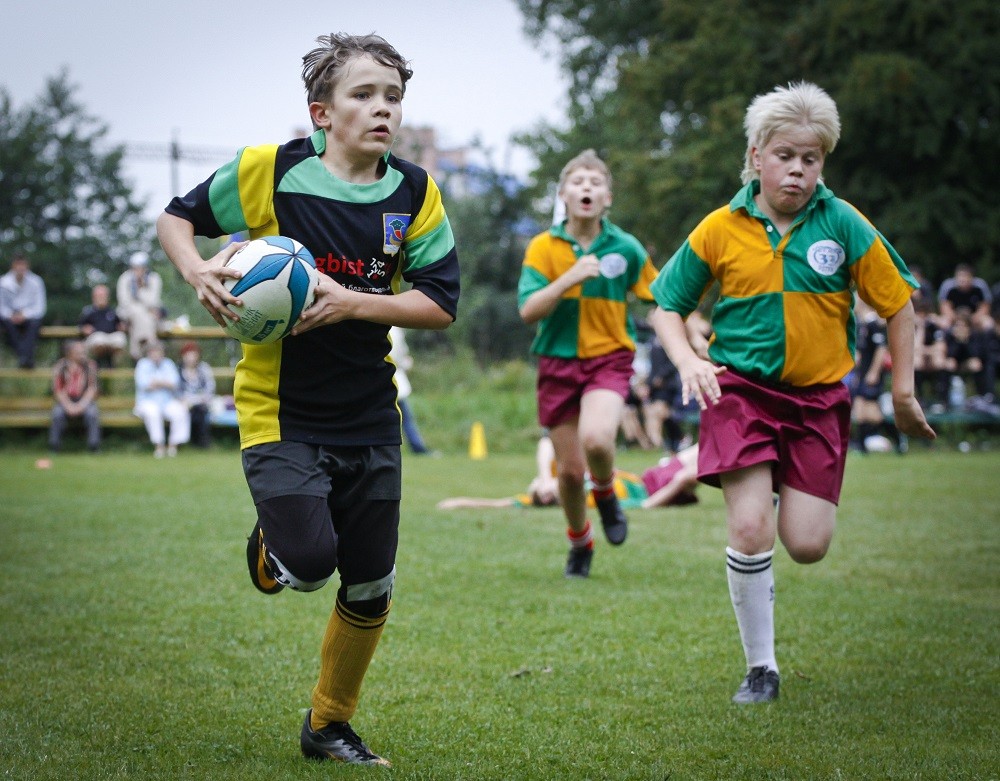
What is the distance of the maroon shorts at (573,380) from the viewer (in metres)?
7.62

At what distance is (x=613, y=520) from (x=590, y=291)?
1.62m

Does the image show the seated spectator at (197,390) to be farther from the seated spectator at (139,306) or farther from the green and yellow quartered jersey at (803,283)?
the green and yellow quartered jersey at (803,283)

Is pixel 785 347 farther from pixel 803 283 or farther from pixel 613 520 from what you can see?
pixel 613 520

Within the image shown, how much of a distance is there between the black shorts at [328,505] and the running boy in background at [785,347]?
1.42 m

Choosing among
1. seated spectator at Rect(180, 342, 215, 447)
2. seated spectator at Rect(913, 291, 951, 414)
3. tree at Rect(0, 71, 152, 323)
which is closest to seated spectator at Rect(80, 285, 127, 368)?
seated spectator at Rect(180, 342, 215, 447)

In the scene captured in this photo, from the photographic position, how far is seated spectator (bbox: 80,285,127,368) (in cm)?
2003

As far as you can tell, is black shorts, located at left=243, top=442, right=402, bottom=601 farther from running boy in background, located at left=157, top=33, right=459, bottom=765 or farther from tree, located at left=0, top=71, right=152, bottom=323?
tree, located at left=0, top=71, right=152, bottom=323

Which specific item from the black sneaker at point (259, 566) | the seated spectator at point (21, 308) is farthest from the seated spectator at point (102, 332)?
the black sneaker at point (259, 566)

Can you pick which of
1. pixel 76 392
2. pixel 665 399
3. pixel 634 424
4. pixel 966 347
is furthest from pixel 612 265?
pixel 966 347

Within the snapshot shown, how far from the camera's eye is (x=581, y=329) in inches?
303

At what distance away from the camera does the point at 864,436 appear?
18.3 m

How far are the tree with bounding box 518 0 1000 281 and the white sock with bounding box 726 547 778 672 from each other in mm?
21362

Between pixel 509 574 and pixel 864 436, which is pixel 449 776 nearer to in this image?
pixel 509 574

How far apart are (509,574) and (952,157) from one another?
2106 centimetres
